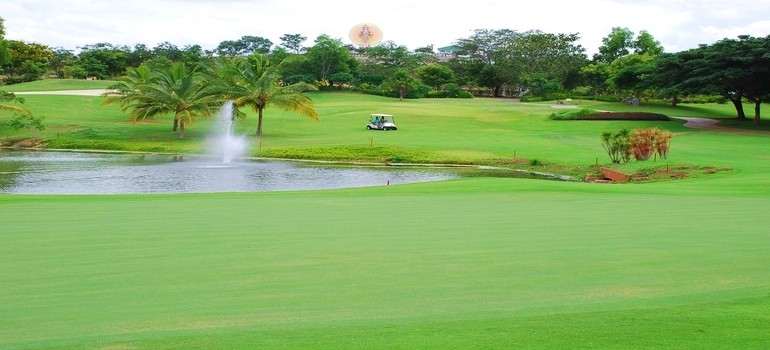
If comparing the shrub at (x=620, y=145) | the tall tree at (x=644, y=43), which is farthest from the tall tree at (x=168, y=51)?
the shrub at (x=620, y=145)

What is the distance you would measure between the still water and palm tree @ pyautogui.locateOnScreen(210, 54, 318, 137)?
10949 mm

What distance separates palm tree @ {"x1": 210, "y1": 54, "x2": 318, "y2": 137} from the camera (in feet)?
185

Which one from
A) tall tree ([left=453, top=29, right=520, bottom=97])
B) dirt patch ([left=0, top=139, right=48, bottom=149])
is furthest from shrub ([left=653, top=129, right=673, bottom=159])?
tall tree ([left=453, top=29, right=520, bottom=97])

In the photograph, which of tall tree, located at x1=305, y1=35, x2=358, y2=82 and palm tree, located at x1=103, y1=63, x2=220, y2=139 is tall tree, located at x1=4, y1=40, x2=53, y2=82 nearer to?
tall tree, located at x1=305, y1=35, x2=358, y2=82

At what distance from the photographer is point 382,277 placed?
983 centimetres

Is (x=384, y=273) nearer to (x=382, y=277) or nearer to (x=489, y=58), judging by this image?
(x=382, y=277)

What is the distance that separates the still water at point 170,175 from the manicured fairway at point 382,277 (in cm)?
1458

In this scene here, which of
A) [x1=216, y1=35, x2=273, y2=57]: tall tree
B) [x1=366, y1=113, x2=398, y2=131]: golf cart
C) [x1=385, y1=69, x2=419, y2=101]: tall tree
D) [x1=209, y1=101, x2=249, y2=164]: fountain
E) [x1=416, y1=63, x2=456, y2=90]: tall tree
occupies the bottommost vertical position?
[x1=209, y1=101, x2=249, y2=164]: fountain

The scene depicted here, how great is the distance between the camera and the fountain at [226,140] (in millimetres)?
47938

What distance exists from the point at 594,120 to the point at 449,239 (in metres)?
59.9

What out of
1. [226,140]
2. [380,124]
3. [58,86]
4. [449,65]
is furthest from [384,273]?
[449,65]

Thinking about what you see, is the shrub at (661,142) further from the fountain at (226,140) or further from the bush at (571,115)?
the bush at (571,115)

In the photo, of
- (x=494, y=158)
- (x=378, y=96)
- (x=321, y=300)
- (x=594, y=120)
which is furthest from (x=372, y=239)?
(x=378, y=96)

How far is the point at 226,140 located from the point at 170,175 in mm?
17387
